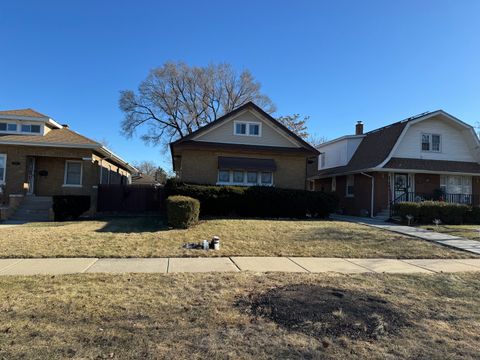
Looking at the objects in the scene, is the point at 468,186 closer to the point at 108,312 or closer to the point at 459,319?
the point at 459,319

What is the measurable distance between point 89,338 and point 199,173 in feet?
54.6

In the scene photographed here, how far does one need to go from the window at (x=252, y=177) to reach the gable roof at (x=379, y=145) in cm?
641

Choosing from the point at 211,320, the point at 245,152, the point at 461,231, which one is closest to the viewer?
the point at 211,320

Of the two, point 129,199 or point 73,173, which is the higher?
point 73,173

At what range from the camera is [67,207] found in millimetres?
17188

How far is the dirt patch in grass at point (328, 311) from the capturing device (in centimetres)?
481

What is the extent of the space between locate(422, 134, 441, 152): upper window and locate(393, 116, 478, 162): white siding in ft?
0.63

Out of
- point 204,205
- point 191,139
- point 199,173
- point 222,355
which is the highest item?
point 191,139

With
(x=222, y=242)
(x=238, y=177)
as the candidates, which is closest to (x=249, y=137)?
(x=238, y=177)

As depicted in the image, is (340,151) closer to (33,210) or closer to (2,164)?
(33,210)

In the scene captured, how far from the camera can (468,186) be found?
80.2 ft

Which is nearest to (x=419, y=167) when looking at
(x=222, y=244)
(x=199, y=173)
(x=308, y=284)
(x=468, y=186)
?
(x=468, y=186)

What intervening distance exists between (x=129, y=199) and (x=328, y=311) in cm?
1710

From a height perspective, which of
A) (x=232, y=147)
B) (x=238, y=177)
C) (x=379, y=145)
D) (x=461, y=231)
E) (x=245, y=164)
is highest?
(x=379, y=145)
